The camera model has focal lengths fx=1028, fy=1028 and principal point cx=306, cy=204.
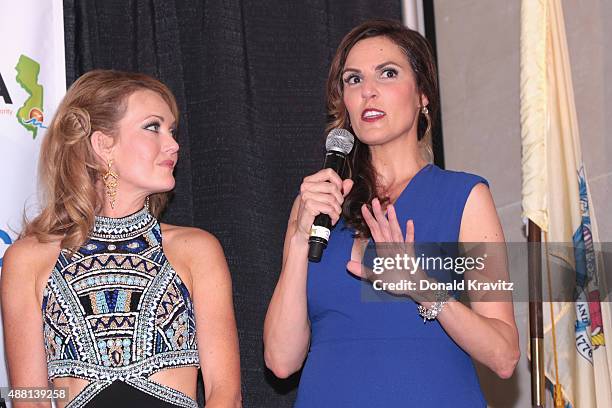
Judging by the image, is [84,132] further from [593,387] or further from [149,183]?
[593,387]

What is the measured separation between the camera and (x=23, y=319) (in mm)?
2906

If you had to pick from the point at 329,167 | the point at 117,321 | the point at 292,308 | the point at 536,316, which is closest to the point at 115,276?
the point at 117,321

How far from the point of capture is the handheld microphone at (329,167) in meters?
2.33

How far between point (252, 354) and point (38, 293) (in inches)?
34.5

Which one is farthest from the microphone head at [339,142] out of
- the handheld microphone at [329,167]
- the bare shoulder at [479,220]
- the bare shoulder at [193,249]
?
the bare shoulder at [193,249]

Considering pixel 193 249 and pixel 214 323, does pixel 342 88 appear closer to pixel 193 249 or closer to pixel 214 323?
pixel 193 249

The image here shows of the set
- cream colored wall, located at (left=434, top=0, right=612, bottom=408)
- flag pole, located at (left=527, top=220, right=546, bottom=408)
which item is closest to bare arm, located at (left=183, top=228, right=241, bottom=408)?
flag pole, located at (left=527, top=220, right=546, bottom=408)

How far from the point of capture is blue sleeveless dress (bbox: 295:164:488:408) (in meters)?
2.54

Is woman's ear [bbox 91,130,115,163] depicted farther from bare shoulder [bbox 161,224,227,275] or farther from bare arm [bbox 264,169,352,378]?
bare arm [bbox 264,169,352,378]

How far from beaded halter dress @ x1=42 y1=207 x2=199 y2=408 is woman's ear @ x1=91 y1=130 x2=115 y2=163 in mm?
265

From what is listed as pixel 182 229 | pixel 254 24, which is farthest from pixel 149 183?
pixel 254 24

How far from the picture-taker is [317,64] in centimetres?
395

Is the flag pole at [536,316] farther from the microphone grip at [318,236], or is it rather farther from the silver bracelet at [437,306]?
the microphone grip at [318,236]

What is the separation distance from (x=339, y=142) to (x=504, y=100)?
1595mm
